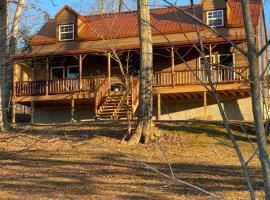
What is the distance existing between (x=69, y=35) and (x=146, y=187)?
2130 cm

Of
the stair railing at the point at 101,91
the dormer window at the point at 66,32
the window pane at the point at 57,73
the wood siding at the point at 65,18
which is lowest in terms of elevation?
the stair railing at the point at 101,91

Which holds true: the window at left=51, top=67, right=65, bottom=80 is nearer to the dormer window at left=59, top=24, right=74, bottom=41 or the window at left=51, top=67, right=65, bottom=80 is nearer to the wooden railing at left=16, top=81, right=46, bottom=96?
the dormer window at left=59, top=24, right=74, bottom=41

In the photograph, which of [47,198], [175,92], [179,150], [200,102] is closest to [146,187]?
[47,198]

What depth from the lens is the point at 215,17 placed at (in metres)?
28.6

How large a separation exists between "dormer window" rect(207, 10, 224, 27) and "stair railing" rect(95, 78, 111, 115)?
262 inches

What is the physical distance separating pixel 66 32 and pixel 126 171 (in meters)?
19.6

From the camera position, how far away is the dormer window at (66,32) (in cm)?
3146

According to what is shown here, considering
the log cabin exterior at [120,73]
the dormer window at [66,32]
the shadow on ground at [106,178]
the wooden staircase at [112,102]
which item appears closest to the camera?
the shadow on ground at [106,178]

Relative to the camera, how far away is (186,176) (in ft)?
41.4

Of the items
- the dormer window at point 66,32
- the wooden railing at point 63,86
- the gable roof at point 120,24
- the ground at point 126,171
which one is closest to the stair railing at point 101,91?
the wooden railing at point 63,86

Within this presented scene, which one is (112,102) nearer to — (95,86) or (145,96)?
(95,86)

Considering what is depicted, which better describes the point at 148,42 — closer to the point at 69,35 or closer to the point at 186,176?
the point at 186,176

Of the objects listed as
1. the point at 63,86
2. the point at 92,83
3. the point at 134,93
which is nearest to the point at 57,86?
the point at 63,86

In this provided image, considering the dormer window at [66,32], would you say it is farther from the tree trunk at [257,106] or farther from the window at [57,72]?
the tree trunk at [257,106]
